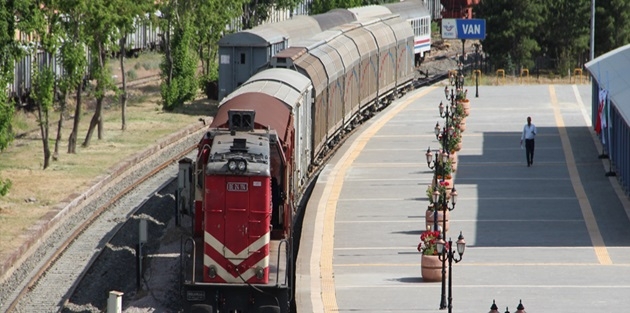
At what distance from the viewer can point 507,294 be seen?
80.2 feet

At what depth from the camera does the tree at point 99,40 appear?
4416 cm

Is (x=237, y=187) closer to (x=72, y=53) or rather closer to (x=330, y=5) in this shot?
(x=72, y=53)

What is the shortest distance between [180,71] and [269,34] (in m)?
6.89

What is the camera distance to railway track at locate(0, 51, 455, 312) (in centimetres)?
2689

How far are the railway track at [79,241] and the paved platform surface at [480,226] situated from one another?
5.11m

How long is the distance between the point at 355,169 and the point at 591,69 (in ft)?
35.7

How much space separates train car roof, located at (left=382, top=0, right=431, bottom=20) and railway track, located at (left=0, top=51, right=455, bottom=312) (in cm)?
3490

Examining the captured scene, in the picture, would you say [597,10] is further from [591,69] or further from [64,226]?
[64,226]

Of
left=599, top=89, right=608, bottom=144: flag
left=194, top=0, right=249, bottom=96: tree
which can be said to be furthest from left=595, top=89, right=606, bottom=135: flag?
left=194, top=0, right=249, bottom=96: tree

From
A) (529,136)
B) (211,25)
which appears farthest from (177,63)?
(529,136)

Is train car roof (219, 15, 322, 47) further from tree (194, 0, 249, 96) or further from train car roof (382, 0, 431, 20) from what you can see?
train car roof (382, 0, 431, 20)

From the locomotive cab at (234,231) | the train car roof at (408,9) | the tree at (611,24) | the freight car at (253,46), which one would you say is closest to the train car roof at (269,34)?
the freight car at (253,46)

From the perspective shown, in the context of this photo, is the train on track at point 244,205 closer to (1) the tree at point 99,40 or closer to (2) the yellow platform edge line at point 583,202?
(2) the yellow platform edge line at point 583,202

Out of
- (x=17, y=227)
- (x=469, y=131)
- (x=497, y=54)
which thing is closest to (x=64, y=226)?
(x=17, y=227)
